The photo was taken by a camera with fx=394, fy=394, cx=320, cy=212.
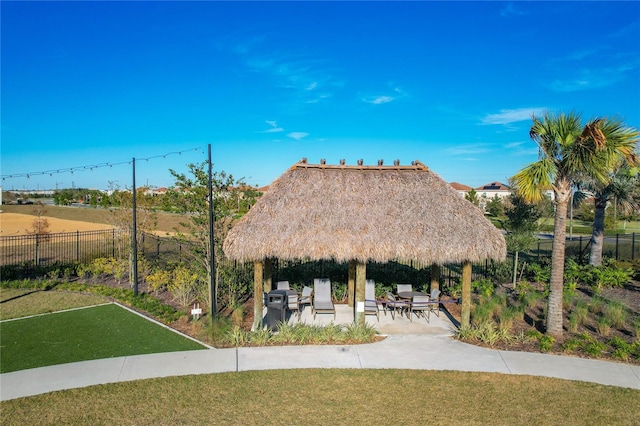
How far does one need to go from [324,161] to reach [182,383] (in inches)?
302

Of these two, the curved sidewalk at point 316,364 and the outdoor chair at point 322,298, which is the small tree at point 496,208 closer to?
the outdoor chair at point 322,298

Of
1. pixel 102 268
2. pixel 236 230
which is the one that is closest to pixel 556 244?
pixel 236 230

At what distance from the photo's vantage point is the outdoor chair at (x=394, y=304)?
39.2ft

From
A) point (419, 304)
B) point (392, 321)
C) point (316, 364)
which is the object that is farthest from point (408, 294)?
point (316, 364)

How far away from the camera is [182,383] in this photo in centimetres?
777

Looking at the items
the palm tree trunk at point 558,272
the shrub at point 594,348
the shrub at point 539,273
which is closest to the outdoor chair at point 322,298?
the palm tree trunk at point 558,272

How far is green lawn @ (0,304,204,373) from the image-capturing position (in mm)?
9094

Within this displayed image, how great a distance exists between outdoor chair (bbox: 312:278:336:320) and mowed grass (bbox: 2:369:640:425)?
11.9ft

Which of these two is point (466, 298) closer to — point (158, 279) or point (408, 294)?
point (408, 294)

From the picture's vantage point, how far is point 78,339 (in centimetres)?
1019

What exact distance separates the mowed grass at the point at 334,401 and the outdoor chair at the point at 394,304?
12.1 feet

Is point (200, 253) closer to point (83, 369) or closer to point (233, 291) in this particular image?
point (233, 291)

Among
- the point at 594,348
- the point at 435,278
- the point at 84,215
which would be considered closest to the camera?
the point at 594,348

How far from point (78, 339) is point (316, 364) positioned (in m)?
6.33
